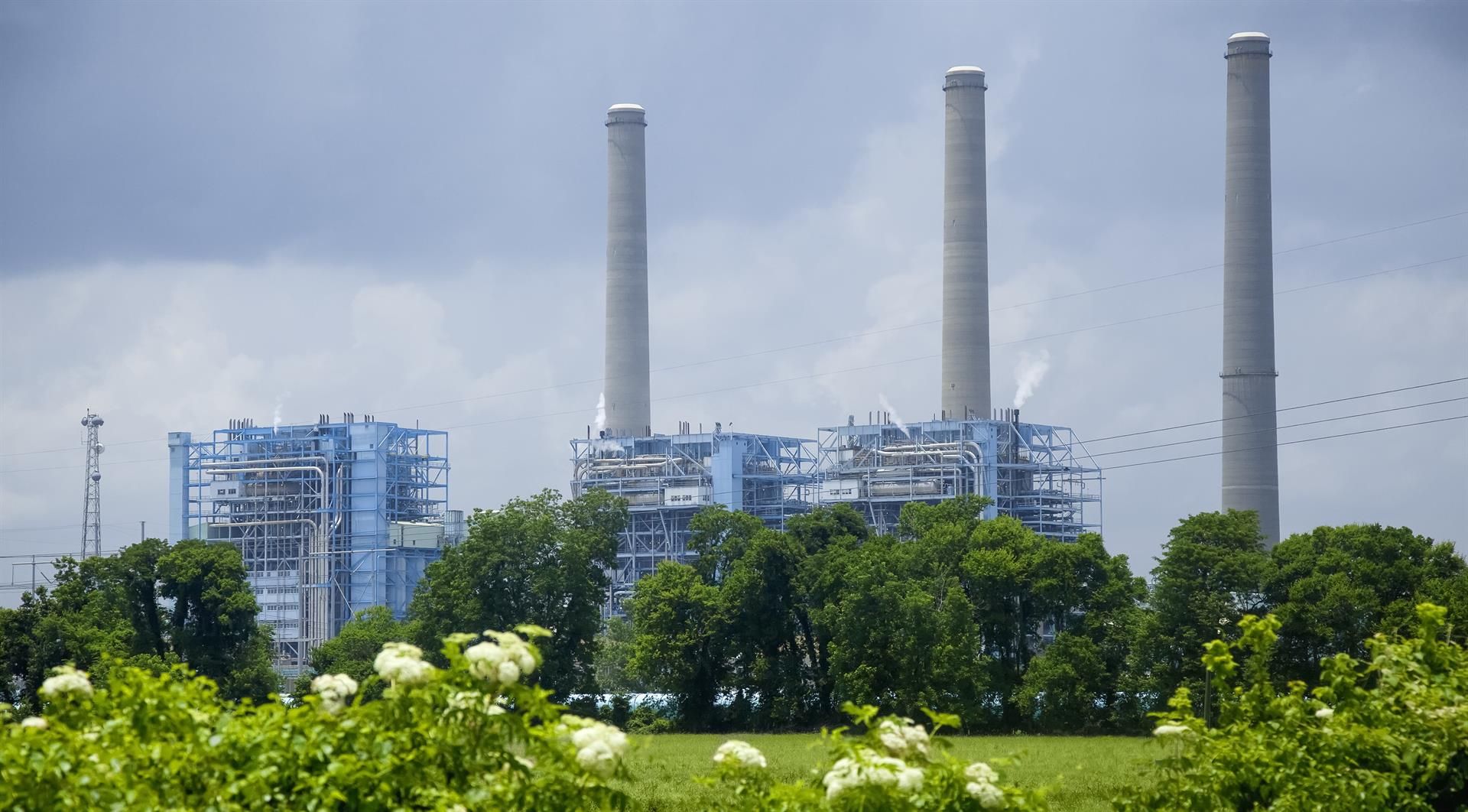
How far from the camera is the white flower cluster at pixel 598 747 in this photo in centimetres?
837

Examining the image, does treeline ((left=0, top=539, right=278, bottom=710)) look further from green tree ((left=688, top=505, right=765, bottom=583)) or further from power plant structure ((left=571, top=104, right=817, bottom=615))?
power plant structure ((left=571, top=104, right=817, bottom=615))

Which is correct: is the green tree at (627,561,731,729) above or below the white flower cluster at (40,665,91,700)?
below

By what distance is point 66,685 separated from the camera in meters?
8.99

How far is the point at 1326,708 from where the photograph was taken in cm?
1272

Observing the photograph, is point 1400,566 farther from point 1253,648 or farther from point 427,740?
point 427,740

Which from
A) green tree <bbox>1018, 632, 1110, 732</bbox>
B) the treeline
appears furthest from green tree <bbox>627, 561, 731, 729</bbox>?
the treeline

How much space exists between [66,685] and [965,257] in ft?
300

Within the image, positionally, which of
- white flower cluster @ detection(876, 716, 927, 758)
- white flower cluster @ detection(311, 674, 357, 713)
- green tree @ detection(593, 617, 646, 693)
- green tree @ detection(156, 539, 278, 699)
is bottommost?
green tree @ detection(593, 617, 646, 693)

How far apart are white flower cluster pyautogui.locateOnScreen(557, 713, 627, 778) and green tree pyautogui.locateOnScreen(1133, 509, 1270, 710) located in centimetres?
4573

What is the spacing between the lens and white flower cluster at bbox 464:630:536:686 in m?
8.20

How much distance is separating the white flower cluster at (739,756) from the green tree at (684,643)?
162ft

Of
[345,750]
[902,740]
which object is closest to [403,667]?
[345,750]

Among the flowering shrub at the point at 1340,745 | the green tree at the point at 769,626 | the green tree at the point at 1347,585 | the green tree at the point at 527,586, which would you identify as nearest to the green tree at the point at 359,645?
the green tree at the point at 527,586

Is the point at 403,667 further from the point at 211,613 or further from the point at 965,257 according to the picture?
the point at 965,257
